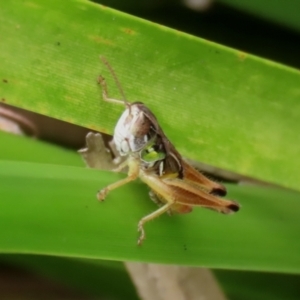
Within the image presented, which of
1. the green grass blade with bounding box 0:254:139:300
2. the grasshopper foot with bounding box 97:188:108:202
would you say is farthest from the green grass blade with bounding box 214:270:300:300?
the grasshopper foot with bounding box 97:188:108:202

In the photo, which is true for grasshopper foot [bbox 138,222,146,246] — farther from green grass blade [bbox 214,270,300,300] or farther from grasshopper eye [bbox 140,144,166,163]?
green grass blade [bbox 214,270,300,300]

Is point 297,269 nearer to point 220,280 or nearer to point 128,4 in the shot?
point 220,280

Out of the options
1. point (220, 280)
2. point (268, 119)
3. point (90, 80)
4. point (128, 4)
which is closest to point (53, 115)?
point (90, 80)

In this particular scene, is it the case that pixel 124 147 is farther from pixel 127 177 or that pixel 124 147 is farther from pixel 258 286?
pixel 258 286

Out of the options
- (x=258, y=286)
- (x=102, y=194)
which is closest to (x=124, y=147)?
(x=102, y=194)

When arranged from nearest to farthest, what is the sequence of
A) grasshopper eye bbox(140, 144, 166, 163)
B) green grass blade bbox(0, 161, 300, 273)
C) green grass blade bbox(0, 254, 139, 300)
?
green grass blade bbox(0, 161, 300, 273) → grasshopper eye bbox(140, 144, 166, 163) → green grass blade bbox(0, 254, 139, 300)

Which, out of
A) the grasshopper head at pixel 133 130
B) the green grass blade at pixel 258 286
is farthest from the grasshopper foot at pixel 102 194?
the green grass blade at pixel 258 286
